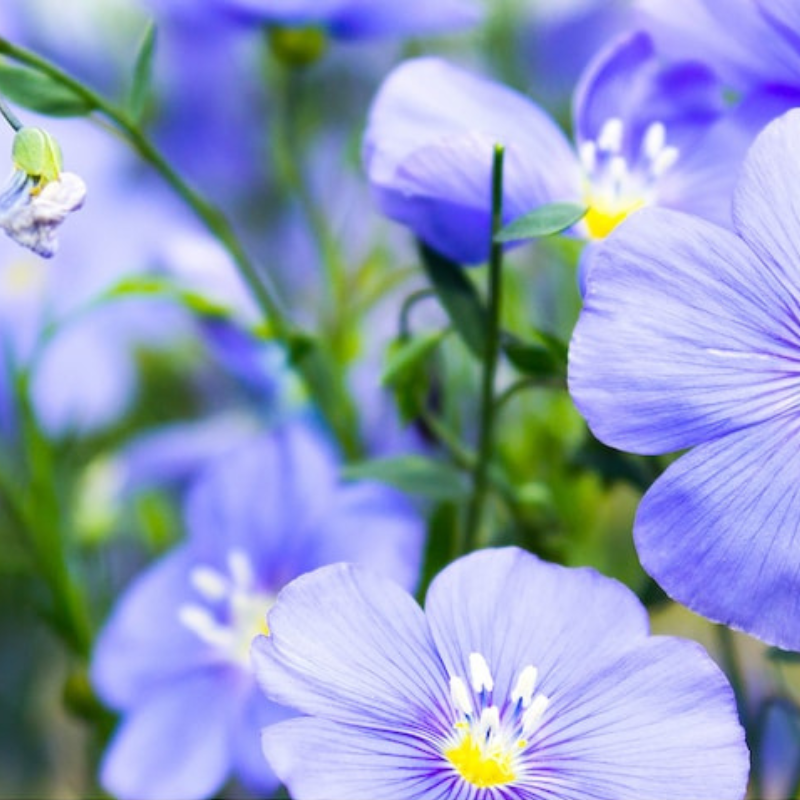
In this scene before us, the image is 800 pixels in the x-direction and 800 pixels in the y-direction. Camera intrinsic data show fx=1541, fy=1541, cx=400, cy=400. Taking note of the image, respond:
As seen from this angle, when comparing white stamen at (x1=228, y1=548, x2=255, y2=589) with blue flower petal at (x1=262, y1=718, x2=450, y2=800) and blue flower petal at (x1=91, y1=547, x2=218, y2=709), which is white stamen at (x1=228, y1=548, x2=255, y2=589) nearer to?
blue flower petal at (x1=91, y1=547, x2=218, y2=709)

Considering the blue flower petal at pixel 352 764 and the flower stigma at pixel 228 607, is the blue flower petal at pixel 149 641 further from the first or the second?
the blue flower petal at pixel 352 764

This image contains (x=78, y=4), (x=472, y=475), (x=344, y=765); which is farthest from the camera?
(x=78, y=4)

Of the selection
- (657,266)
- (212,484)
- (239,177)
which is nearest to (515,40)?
(239,177)

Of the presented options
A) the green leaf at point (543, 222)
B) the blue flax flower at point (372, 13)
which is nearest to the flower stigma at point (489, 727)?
the green leaf at point (543, 222)

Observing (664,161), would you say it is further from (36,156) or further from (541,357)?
(36,156)

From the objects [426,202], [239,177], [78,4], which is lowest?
[239,177]

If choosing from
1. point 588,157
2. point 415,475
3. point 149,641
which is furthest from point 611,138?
point 149,641

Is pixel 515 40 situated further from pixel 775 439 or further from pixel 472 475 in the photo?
pixel 775 439
